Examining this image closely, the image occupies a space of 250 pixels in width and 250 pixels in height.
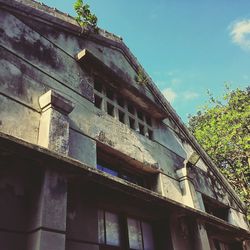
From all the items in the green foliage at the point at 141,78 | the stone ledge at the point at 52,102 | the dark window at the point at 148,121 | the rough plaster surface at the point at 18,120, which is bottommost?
the rough plaster surface at the point at 18,120

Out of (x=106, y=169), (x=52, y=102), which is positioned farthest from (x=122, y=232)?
(x=52, y=102)

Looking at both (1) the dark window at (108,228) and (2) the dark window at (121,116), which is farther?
(2) the dark window at (121,116)

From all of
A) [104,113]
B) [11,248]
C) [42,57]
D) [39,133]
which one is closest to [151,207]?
[104,113]

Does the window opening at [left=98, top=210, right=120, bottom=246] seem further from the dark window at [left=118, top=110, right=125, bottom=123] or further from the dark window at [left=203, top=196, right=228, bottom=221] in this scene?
the dark window at [left=203, top=196, right=228, bottom=221]

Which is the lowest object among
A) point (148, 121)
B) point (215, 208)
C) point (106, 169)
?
point (106, 169)

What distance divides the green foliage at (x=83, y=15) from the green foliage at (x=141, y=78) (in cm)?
235

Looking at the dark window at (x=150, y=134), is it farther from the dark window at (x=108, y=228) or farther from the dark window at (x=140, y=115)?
the dark window at (x=108, y=228)

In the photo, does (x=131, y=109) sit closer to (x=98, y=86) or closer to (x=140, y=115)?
(x=140, y=115)

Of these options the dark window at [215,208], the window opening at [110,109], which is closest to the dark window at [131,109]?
the window opening at [110,109]

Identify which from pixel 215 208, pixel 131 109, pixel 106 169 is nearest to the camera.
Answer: pixel 106 169

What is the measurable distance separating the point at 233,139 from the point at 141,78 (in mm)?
11400

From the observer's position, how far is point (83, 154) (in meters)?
5.20

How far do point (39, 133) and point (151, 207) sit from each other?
2804mm

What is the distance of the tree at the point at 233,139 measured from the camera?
17.5 meters
